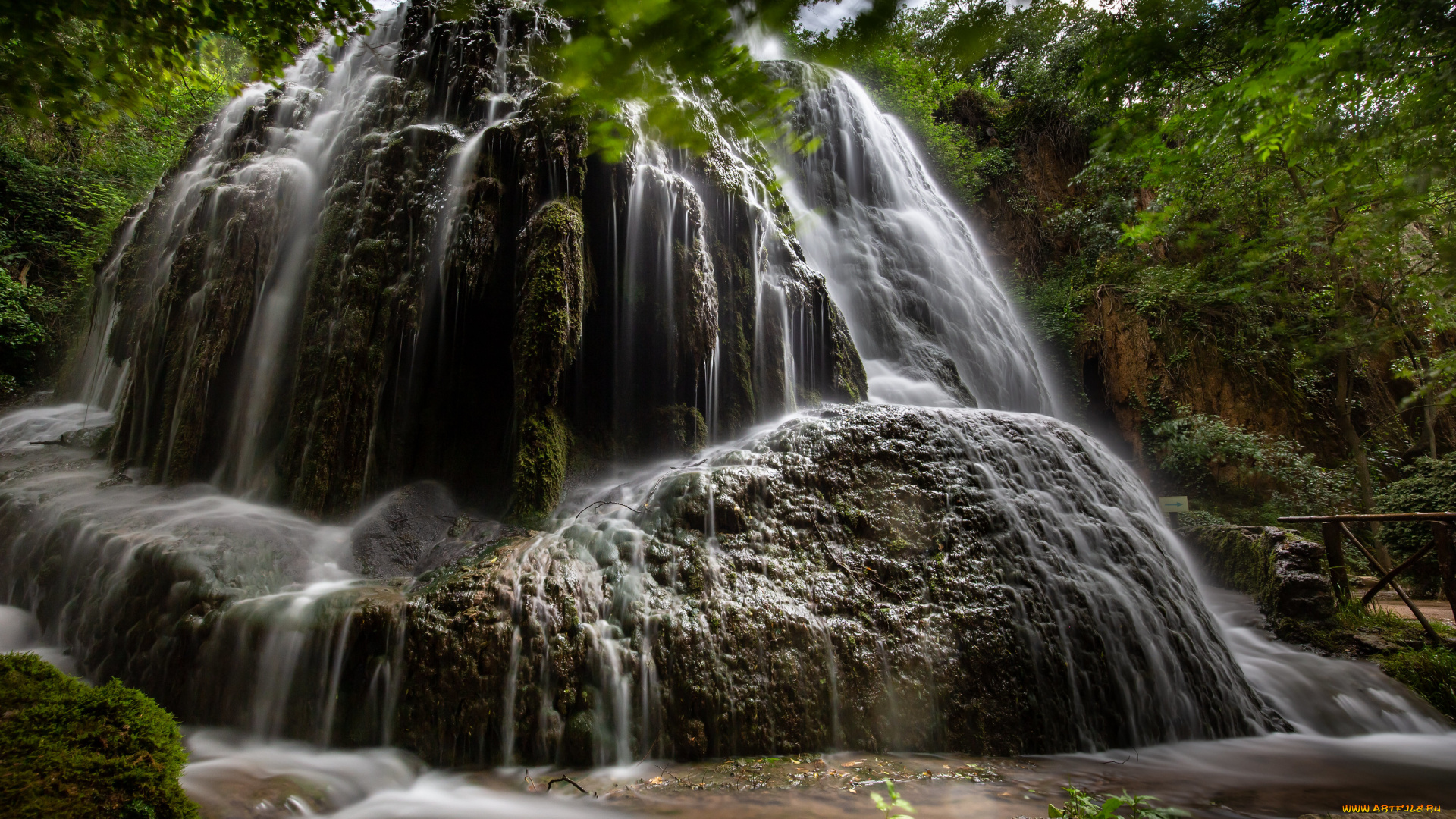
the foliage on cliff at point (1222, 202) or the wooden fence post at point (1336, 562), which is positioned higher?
the foliage on cliff at point (1222, 202)

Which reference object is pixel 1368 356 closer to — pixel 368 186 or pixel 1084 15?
pixel 1084 15

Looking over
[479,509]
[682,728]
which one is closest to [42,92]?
[479,509]

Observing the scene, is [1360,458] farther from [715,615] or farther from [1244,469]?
[715,615]

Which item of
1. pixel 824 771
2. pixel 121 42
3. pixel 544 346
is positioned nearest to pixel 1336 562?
pixel 824 771

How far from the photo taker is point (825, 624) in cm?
409

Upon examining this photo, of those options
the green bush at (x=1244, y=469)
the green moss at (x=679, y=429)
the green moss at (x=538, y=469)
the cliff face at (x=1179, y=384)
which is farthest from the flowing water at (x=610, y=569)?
the cliff face at (x=1179, y=384)

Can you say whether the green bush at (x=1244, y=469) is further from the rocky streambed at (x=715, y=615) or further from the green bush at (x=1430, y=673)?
the rocky streambed at (x=715, y=615)

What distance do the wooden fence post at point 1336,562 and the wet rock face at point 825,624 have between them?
282cm

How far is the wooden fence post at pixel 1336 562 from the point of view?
20.5ft

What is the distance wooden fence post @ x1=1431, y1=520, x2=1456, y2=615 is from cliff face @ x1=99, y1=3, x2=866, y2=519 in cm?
549

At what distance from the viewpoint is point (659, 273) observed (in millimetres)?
6590

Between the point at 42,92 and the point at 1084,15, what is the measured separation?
6.08 meters

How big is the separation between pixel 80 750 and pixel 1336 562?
9830 millimetres

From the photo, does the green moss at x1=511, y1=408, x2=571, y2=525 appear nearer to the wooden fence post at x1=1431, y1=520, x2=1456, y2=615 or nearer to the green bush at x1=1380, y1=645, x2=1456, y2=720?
the green bush at x1=1380, y1=645, x2=1456, y2=720
